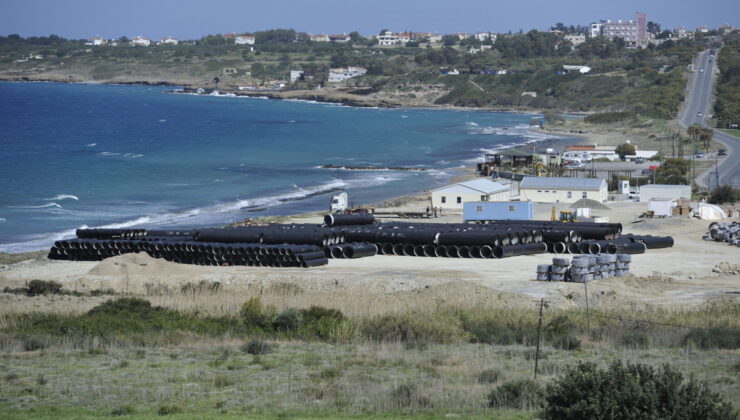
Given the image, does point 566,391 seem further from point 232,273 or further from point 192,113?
point 192,113

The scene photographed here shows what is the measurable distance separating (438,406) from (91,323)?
11.7 metres

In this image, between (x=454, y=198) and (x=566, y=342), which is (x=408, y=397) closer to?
(x=566, y=342)

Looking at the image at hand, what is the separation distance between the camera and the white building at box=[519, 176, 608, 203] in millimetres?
62406

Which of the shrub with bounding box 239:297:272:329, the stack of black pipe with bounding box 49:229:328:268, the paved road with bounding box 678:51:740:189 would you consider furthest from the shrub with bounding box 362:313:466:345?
the paved road with bounding box 678:51:740:189

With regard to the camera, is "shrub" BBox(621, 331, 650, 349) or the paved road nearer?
"shrub" BBox(621, 331, 650, 349)

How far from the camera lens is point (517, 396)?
1697 cm

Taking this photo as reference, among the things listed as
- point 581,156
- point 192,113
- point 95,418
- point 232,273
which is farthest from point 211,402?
point 192,113

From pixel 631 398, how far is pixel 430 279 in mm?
21612

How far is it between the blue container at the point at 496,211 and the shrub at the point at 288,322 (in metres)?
29.1

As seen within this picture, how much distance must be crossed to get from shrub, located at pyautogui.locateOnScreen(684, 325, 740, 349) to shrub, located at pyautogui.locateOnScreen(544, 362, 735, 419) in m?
8.57

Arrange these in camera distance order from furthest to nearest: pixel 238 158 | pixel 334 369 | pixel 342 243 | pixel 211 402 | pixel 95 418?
pixel 238 158 < pixel 342 243 < pixel 334 369 < pixel 211 402 < pixel 95 418

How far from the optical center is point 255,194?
79.8m

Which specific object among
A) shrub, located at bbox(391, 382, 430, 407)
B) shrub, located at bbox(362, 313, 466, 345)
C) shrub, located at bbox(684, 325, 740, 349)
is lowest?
shrub, located at bbox(684, 325, 740, 349)

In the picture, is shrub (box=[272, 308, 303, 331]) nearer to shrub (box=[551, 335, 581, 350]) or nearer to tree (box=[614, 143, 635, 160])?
shrub (box=[551, 335, 581, 350])
